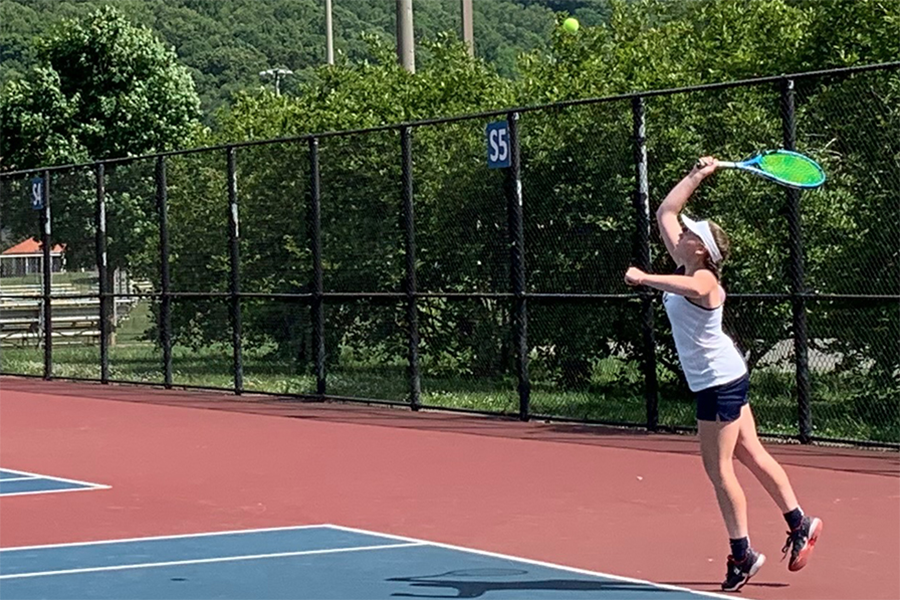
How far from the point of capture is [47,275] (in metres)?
24.3

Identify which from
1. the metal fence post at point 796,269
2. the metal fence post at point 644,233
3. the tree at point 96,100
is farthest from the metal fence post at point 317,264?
the tree at point 96,100

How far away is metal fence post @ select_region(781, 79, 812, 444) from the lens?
43.8ft

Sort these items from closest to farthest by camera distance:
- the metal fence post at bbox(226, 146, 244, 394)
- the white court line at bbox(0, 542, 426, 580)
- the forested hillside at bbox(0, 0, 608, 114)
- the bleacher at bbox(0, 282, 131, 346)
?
the white court line at bbox(0, 542, 426, 580)
the metal fence post at bbox(226, 146, 244, 394)
the bleacher at bbox(0, 282, 131, 346)
the forested hillside at bbox(0, 0, 608, 114)

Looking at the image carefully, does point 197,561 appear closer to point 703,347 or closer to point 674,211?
point 703,347

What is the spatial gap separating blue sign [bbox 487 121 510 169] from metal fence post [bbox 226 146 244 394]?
468cm

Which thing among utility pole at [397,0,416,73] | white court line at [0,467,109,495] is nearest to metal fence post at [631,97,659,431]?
white court line at [0,467,109,495]

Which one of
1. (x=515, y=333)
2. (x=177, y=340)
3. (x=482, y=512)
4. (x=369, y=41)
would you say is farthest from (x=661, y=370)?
(x=369, y=41)

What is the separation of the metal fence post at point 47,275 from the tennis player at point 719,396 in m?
17.2

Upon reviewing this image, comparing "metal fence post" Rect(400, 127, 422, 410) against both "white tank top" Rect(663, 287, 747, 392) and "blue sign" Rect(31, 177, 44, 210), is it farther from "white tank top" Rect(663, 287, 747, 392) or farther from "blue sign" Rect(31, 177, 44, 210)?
"white tank top" Rect(663, 287, 747, 392)

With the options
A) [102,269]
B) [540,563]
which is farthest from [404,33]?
[540,563]

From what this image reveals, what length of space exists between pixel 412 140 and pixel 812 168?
9.83 m

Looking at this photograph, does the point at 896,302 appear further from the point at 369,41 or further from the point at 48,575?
the point at 369,41

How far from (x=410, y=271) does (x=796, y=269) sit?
5152 mm

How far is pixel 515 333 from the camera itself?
1633 cm
